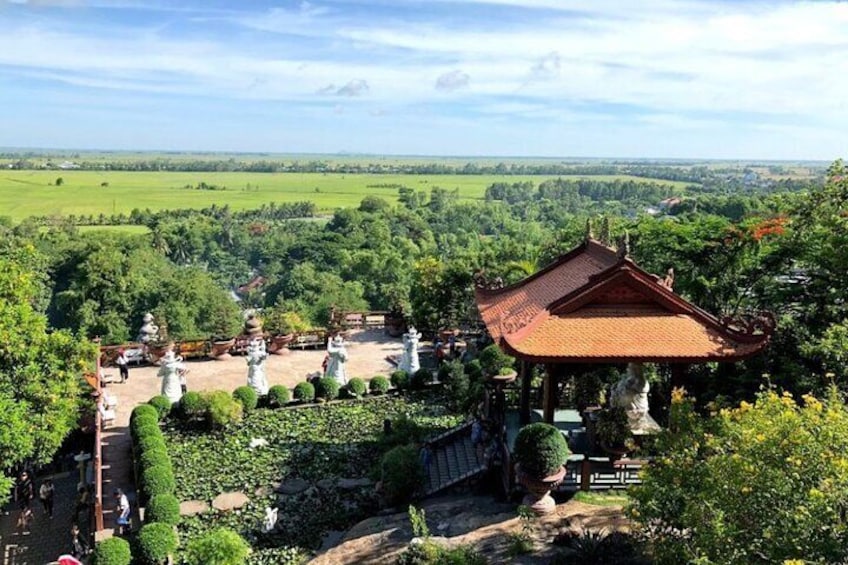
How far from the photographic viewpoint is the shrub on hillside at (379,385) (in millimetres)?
22688

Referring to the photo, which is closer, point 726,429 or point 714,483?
point 714,483

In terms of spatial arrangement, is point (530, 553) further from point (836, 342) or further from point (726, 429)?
point (836, 342)

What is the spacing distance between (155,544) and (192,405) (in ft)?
22.8

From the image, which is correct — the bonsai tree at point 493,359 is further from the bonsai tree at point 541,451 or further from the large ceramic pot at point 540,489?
the bonsai tree at point 541,451

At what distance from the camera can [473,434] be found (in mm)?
16547

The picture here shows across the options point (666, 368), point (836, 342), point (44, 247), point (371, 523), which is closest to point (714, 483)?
point (836, 342)

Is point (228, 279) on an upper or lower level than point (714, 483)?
lower

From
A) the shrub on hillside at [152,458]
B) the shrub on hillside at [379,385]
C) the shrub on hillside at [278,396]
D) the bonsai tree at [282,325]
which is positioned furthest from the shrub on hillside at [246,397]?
the bonsai tree at [282,325]

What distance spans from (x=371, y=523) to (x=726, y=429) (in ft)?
25.5

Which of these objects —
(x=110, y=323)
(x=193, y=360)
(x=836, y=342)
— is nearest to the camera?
(x=836, y=342)

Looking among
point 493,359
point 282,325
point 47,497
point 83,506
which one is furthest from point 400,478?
point 282,325

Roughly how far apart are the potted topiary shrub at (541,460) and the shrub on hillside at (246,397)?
10290 millimetres

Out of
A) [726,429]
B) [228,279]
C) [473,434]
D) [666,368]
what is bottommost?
[228,279]

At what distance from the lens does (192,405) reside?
19.7 m
